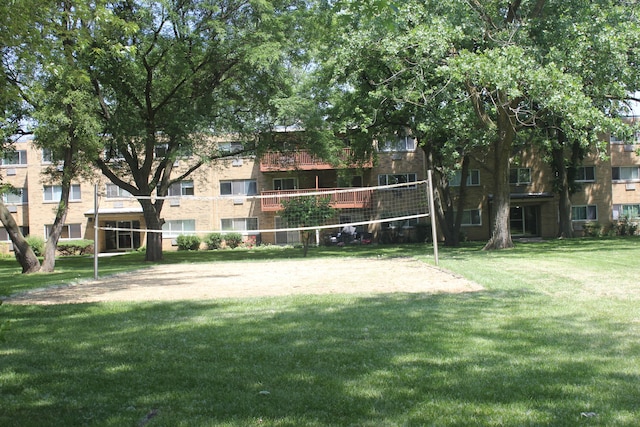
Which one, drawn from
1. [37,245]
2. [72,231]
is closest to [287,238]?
[37,245]

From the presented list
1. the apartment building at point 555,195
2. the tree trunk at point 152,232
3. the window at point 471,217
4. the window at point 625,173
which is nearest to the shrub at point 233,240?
the tree trunk at point 152,232

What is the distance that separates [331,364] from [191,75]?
22.4 meters

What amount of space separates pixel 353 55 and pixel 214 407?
20060mm

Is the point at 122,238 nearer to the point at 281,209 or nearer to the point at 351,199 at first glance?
the point at 281,209

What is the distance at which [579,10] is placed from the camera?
71.6ft

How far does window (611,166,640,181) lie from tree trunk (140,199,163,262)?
33.7 metres

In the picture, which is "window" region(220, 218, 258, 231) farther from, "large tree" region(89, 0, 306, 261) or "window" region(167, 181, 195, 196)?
"large tree" region(89, 0, 306, 261)

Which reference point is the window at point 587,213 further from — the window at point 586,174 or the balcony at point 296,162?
the balcony at point 296,162

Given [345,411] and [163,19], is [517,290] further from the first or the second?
[163,19]

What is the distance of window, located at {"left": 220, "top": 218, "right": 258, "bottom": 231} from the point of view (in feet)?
144

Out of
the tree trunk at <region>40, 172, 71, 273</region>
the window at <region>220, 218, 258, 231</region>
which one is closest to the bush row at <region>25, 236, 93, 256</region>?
the window at <region>220, 218, 258, 231</region>

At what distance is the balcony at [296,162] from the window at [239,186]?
97.9 inches

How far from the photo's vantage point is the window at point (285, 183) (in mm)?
44219

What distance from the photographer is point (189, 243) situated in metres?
42.1
